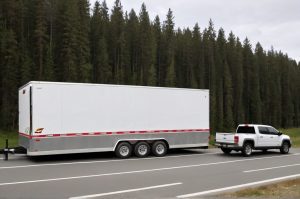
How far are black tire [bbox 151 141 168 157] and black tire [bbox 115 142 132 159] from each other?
1.38 metres

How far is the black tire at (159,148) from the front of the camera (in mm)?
20266

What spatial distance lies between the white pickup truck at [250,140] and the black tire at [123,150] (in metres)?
5.90

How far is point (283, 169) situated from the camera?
645 inches

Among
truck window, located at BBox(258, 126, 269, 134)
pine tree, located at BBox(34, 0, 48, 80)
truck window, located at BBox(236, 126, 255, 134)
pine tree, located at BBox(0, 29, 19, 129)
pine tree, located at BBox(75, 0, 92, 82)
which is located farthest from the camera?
pine tree, located at BBox(75, 0, 92, 82)

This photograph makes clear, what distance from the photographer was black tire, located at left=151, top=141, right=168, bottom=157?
2027cm

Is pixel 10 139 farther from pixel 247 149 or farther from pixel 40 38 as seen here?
pixel 40 38

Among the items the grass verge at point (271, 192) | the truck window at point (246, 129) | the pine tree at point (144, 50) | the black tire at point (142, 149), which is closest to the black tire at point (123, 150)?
the black tire at point (142, 149)

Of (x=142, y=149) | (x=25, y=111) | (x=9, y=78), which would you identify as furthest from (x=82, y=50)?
(x=25, y=111)

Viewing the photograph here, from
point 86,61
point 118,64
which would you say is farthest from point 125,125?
point 118,64

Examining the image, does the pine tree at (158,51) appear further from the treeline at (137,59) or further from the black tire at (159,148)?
the black tire at (159,148)

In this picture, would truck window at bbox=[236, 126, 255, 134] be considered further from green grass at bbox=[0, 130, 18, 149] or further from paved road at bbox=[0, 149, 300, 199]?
green grass at bbox=[0, 130, 18, 149]

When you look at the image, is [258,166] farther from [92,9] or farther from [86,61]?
[92,9]

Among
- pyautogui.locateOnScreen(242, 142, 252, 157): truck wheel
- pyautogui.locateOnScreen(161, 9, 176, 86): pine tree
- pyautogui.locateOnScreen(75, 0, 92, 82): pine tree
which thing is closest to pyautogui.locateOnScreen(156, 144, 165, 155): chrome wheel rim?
pyautogui.locateOnScreen(242, 142, 252, 157): truck wheel

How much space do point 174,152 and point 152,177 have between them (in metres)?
9.30
